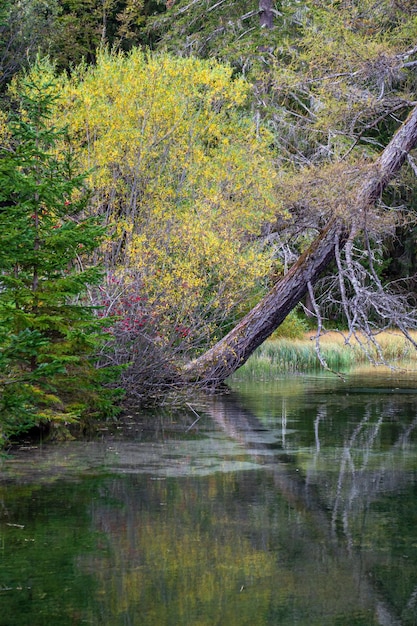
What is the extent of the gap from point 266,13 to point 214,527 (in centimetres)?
2486

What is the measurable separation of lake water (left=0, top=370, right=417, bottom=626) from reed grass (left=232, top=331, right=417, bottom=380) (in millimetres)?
7783

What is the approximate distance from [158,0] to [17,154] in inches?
998

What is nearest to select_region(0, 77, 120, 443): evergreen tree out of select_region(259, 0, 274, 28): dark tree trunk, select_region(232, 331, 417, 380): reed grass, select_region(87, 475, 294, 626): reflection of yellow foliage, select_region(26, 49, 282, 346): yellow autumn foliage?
select_region(26, 49, 282, 346): yellow autumn foliage

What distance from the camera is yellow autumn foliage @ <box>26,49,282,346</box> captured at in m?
14.5

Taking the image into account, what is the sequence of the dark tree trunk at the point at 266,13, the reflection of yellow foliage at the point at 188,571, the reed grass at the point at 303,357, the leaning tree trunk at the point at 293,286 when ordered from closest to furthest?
the reflection of yellow foliage at the point at 188,571, the leaning tree trunk at the point at 293,286, the reed grass at the point at 303,357, the dark tree trunk at the point at 266,13

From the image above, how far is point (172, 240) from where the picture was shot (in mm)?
14852

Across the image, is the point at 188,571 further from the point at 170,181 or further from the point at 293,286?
the point at 293,286

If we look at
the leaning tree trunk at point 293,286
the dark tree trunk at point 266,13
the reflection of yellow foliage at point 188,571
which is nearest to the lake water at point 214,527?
the reflection of yellow foliage at point 188,571

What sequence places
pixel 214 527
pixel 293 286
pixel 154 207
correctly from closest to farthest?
pixel 214 527, pixel 154 207, pixel 293 286

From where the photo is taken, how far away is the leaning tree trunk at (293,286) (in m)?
16.9

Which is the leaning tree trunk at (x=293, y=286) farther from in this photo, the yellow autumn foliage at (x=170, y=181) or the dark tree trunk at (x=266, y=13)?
the dark tree trunk at (x=266, y=13)

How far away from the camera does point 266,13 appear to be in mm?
30141

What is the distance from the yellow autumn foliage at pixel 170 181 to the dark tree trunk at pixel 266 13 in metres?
13.6

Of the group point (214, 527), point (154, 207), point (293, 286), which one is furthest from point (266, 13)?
point (214, 527)
